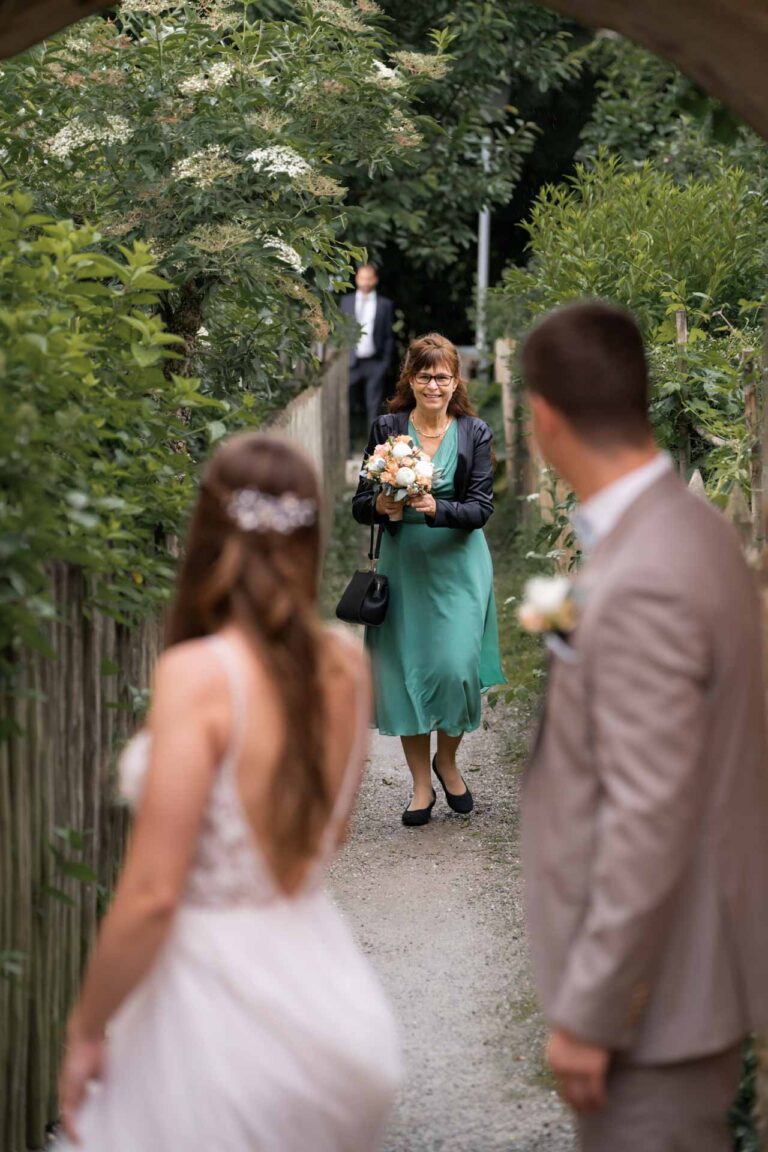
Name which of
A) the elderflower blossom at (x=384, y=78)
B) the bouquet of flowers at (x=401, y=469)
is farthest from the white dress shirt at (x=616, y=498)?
the elderflower blossom at (x=384, y=78)

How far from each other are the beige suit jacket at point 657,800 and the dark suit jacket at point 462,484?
4097 mm

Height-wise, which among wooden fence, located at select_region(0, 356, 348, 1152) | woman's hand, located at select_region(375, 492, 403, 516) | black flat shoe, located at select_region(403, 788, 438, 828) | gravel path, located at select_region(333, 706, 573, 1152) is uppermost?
woman's hand, located at select_region(375, 492, 403, 516)

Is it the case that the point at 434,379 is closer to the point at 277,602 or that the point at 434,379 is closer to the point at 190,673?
the point at 277,602

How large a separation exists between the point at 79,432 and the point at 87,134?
3269 millimetres

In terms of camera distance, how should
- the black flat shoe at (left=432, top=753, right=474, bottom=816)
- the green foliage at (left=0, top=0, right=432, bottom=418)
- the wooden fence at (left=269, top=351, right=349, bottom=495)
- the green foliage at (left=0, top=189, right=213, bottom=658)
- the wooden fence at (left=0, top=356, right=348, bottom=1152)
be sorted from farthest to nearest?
the wooden fence at (left=269, top=351, right=349, bottom=495), the black flat shoe at (left=432, top=753, right=474, bottom=816), the green foliage at (left=0, top=0, right=432, bottom=418), the wooden fence at (left=0, top=356, right=348, bottom=1152), the green foliage at (left=0, top=189, right=213, bottom=658)

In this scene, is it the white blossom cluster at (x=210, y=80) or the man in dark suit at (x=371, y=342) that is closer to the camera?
the white blossom cluster at (x=210, y=80)

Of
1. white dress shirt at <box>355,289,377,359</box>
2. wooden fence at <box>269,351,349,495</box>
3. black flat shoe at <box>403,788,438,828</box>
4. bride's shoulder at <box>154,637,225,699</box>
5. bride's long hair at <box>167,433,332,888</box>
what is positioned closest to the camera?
bride's shoulder at <box>154,637,225,699</box>

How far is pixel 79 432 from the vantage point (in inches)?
142

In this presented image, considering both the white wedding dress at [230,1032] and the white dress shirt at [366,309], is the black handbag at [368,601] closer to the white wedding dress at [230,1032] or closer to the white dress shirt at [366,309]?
the white wedding dress at [230,1032]

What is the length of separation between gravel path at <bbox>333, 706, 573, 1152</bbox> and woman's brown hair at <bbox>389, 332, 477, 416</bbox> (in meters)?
1.86

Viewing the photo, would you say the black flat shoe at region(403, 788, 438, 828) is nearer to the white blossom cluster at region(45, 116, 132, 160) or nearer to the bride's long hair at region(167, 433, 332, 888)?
the white blossom cluster at region(45, 116, 132, 160)

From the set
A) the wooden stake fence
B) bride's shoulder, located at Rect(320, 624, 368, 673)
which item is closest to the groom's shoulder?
bride's shoulder, located at Rect(320, 624, 368, 673)

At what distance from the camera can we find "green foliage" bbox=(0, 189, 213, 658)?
10.3 feet

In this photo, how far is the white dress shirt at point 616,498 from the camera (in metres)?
2.55
